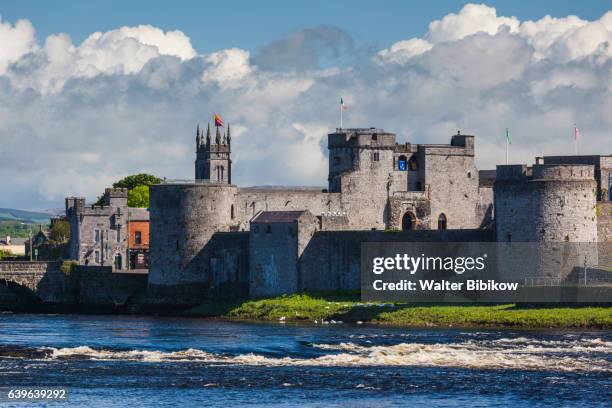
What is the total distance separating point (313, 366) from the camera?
6469 cm

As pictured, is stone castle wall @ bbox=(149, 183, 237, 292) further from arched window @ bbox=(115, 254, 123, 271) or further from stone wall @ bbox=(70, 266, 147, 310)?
arched window @ bbox=(115, 254, 123, 271)

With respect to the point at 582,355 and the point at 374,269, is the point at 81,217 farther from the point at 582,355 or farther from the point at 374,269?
the point at 582,355

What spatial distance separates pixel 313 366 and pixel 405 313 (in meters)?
19.3

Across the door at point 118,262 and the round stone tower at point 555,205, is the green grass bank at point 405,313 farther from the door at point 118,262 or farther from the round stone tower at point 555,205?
the door at point 118,262

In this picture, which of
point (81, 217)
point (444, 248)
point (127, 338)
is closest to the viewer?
point (127, 338)

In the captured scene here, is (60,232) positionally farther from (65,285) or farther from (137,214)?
(65,285)

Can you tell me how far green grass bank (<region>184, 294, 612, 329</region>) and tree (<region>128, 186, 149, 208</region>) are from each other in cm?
3449

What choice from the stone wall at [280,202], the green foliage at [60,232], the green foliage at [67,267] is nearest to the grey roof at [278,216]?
the stone wall at [280,202]

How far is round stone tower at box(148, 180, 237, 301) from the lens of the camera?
9581 cm

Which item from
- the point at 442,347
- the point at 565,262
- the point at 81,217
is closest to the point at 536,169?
the point at 565,262

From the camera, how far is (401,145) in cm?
11331

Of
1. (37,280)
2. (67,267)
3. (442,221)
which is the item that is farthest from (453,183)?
(37,280)

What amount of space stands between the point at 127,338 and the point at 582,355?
71.9 ft

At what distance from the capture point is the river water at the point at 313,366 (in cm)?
5712
